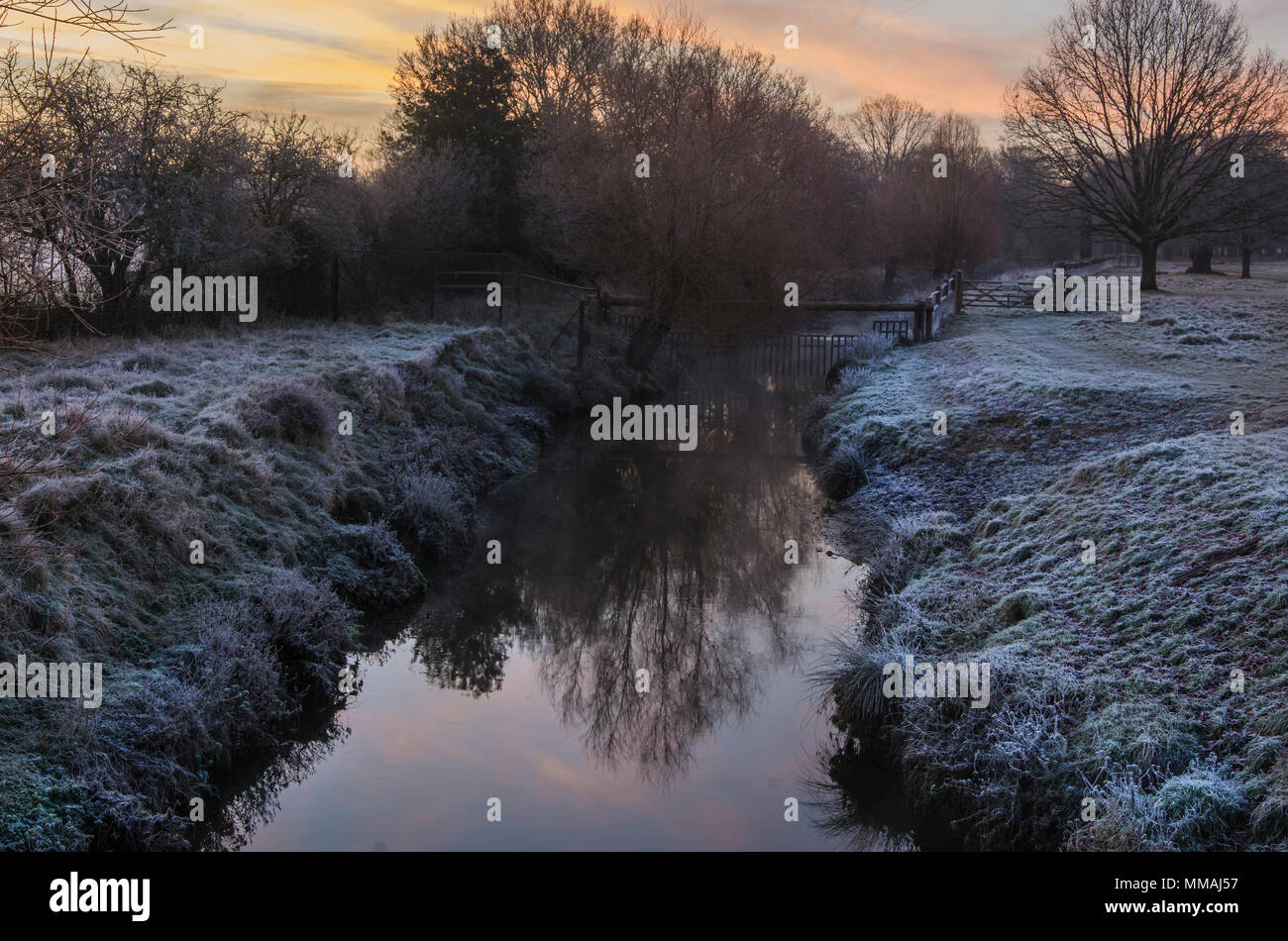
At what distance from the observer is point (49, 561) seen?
709 centimetres

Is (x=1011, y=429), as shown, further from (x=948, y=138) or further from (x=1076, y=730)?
(x=948, y=138)

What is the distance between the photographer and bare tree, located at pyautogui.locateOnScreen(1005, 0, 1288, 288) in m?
31.5

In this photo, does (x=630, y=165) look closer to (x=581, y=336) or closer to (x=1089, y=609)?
(x=581, y=336)

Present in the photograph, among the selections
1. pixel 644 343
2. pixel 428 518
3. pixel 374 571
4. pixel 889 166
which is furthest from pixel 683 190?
pixel 889 166

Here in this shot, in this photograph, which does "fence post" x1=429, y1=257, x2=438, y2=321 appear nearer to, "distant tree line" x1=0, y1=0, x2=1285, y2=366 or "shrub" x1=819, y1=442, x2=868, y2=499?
"distant tree line" x1=0, y1=0, x2=1285, y2=366

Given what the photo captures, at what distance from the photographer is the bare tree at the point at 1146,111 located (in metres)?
31.5

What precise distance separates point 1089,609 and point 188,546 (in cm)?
733

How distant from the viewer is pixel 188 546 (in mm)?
8539

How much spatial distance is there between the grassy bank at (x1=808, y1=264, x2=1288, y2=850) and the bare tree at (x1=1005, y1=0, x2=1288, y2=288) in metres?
20.2

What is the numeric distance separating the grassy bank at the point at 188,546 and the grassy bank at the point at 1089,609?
4.79 meters

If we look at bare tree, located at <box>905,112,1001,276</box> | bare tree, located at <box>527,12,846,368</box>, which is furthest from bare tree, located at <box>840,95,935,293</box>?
bare tree, located at <box>527,12,846,368</box>

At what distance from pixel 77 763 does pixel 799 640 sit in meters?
6.59

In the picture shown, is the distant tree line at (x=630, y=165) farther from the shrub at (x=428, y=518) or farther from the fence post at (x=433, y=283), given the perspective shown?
the shrub at (x=428, y=518)
